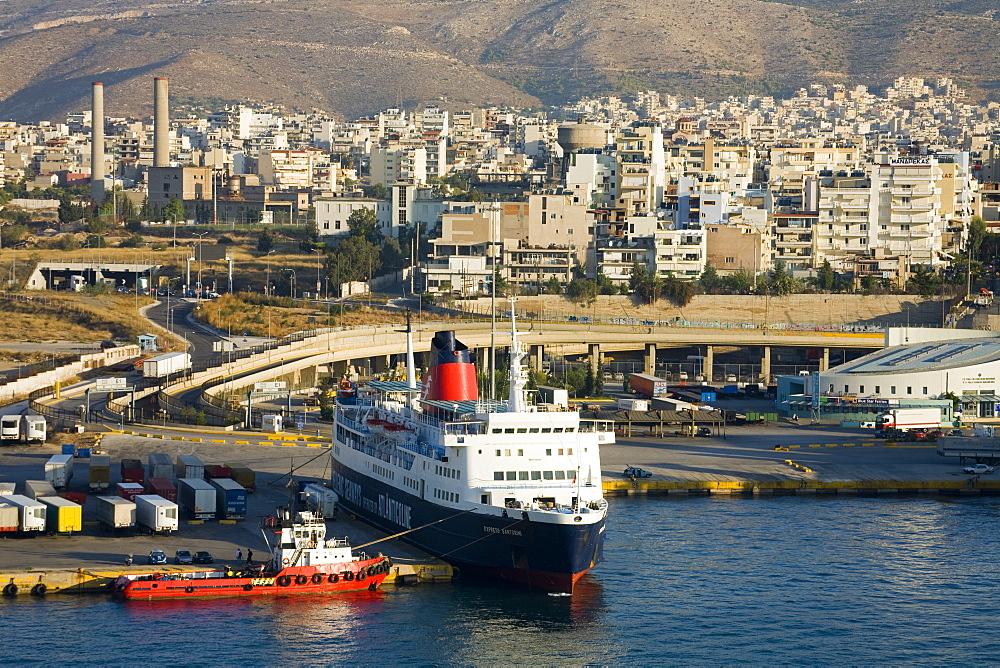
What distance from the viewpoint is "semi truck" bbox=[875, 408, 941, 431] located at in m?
75.5

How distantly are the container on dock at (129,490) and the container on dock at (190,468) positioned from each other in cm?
222

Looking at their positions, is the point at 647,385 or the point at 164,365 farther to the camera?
the point at 647,385

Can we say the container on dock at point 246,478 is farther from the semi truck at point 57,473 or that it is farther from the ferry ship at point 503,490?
the ferry ship at point 503,490

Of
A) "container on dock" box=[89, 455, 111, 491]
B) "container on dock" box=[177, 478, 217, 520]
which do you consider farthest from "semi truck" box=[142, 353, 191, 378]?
"container on dock" box=[177, 478, 217, 520]

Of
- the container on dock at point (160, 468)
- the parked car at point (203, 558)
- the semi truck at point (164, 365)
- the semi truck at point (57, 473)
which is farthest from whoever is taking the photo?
the semi truck at point (164, 365)

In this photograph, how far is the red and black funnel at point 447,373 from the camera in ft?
170

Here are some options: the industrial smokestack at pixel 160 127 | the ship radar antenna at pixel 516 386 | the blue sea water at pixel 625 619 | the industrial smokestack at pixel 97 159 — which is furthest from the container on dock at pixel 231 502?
the industrial smokestack at pixel 160 127

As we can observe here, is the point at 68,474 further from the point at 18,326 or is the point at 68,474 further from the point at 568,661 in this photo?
the point at 18,326

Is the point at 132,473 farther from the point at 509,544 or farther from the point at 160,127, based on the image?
the point at 160,127

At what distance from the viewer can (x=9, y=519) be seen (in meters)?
48.2

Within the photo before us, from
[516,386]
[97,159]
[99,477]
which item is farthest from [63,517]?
[97,159]

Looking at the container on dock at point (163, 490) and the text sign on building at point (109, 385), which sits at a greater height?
the text sign on building at point (109, 385)

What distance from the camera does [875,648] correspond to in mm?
41156

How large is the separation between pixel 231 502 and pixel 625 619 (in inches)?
524
